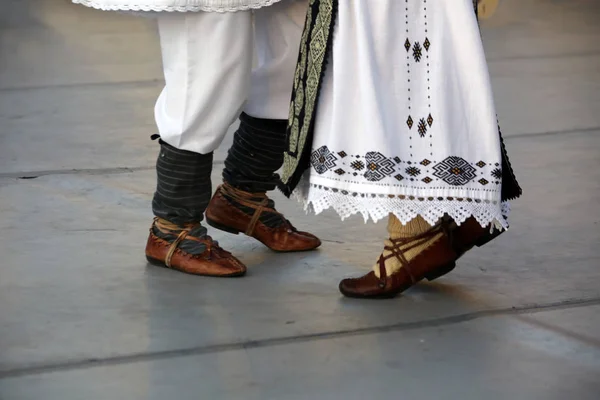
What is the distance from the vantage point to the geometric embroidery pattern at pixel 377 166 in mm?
2381

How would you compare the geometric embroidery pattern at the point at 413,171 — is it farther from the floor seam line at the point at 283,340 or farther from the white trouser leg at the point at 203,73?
the white trouser leg at the point at 203,73

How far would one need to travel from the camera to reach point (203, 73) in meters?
2.60

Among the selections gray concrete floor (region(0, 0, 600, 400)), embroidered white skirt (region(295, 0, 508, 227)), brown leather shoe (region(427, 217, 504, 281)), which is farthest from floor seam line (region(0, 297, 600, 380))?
embroidered white skirt (region(295, 0, 508, 227))

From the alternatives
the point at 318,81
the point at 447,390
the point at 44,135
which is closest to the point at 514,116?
the point at 44,135

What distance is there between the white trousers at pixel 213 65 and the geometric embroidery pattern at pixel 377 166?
0.41m

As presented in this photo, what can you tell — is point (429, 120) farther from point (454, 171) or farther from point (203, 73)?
point (203, 73)

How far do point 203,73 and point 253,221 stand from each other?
51 centimetres

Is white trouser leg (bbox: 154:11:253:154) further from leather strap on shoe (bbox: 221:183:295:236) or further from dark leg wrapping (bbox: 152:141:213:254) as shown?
leather strap on shoe (bbox: 221:183:295:236)

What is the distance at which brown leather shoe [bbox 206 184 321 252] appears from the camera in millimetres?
2979

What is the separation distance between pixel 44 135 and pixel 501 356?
2347 millimetres

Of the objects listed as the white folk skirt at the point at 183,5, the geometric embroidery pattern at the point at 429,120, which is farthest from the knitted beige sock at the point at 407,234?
the white folk skirt at the point at 183,5

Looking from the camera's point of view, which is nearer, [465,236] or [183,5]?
[183,5]

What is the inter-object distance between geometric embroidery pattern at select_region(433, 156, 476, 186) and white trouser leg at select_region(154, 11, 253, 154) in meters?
0.52

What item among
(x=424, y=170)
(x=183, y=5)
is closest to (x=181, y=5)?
(x=183, y=5)
